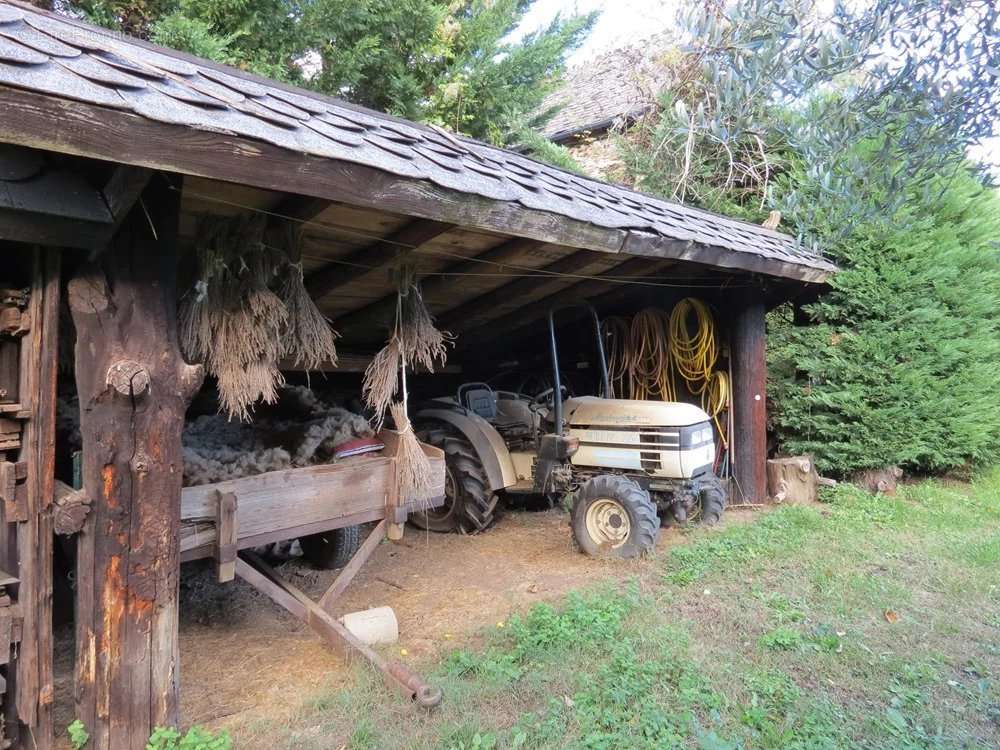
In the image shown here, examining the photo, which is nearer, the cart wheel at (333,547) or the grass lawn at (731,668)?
the grass lawn at (731,668)

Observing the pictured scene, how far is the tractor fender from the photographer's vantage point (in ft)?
16.5

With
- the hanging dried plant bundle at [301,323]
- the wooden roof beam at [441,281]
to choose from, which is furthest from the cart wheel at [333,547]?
the hanging dried plant bundle at [301,323]

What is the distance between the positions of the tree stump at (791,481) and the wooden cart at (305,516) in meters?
3.68

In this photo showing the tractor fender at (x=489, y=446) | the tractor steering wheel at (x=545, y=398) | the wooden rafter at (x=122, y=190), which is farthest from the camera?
the tractor steering wheel at (x=545, y=398)

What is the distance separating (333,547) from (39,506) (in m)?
2.30

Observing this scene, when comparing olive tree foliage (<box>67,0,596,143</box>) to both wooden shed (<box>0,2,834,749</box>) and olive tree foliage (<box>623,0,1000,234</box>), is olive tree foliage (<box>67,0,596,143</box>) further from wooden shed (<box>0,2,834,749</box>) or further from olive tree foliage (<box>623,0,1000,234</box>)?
olive tree foliage (<box>623,0,1000,234</box>)

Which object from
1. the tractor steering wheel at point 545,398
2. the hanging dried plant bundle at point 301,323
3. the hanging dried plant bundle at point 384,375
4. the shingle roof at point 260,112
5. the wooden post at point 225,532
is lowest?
the wooden post at point 225,532

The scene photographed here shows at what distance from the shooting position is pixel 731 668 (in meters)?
2.86

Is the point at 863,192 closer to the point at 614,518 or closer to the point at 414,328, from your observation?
the point at 414,328

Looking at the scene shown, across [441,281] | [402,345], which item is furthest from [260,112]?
[441,281]

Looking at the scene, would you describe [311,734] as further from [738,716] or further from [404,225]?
[404,225]

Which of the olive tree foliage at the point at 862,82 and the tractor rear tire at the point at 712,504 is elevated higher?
the olive tree foliage at the point at 862,82

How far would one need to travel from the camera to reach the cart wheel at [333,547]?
4.33 metres

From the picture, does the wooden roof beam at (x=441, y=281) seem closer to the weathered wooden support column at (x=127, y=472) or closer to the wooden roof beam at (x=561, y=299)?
the wooden roof beam at (x=561, y=299)
